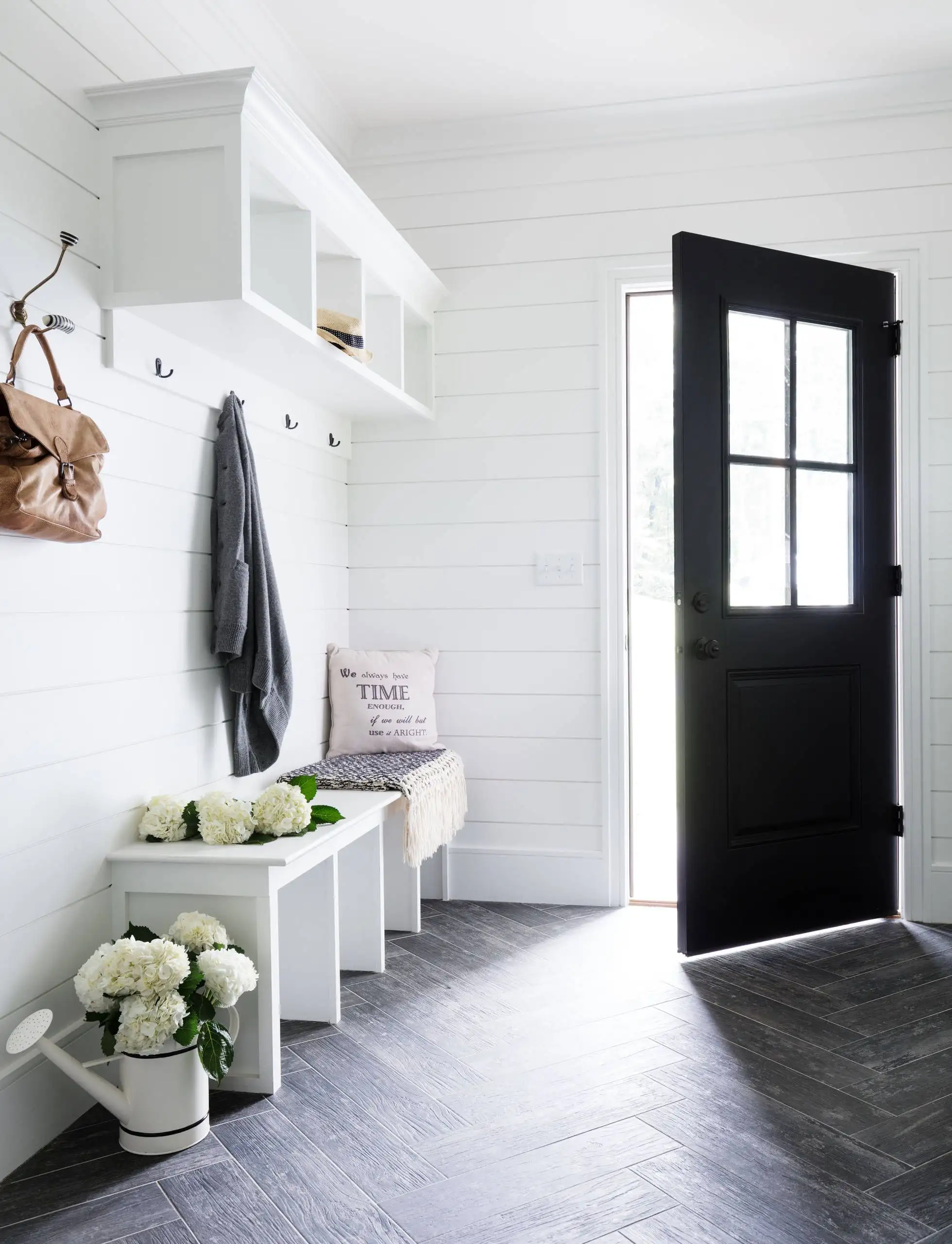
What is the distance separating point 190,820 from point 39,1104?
58 centimetres

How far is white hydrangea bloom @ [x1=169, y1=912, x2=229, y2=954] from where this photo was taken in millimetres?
1866

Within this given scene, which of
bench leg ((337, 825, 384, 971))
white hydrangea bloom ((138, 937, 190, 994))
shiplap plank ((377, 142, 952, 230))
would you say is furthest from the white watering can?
shiplap plank ((377, 142, 952, 230))

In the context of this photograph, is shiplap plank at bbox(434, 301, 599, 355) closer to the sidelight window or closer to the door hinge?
the sidelight window

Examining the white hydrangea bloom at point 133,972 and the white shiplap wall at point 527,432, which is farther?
the white shiplap wall at point 527,432

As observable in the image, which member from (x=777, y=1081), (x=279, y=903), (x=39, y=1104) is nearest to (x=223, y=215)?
(x=279, y=903)

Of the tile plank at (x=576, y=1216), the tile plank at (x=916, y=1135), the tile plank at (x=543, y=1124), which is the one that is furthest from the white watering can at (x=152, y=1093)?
the tile plank at (x=916, y=1135)

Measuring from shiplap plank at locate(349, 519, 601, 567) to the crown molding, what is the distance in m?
1.23

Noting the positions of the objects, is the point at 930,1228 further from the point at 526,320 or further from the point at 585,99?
the point at 585,99

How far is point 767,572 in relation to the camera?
2844 millimetres

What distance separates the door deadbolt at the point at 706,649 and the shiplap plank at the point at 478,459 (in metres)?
0.79

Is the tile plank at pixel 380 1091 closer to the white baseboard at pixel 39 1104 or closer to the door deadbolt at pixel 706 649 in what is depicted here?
the white baseboard at pixel 39 1104

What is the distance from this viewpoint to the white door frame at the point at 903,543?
3.07 meters

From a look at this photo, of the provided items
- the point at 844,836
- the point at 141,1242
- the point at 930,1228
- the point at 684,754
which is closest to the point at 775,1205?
the point at 930,1228

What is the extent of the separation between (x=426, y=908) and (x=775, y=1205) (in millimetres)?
1753
